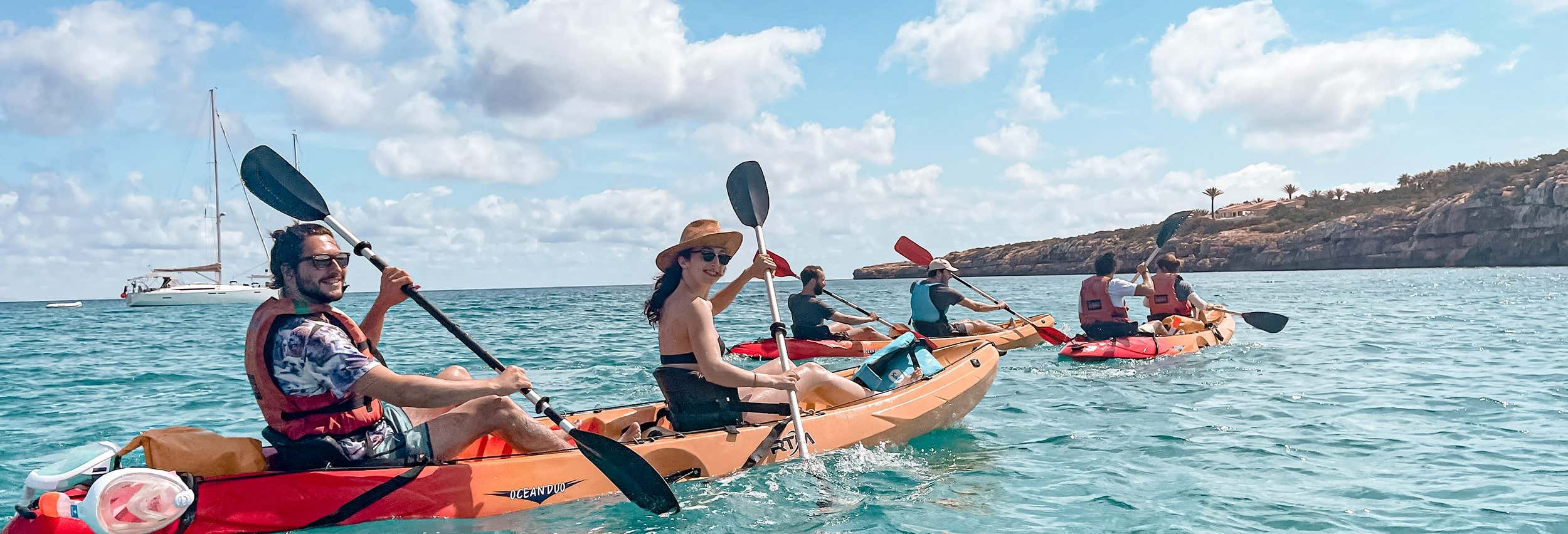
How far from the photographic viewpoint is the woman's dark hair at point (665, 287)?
5.54m

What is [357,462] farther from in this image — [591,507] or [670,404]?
[670,404]

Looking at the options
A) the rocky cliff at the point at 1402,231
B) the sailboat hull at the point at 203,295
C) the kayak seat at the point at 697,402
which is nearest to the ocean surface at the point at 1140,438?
the kayak seat at the point at 697,402

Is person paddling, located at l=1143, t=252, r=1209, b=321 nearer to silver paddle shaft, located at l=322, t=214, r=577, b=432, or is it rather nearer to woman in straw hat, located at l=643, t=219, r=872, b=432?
woman in straw hat, located at l=643, t=219, r=872, b=432

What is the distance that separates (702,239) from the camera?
5.34m

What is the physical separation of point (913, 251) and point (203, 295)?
5433 cm

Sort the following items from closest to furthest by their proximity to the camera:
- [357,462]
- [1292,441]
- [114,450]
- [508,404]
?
1. [114,450]
2. [357,462]
3. [508,404]
4. [1292,441]

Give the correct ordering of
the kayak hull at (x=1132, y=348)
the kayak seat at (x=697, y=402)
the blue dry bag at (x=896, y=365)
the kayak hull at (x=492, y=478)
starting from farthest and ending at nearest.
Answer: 1. the kayak hull at (x=1132, y=348)
2. the blue dry bag at (x=896, y=365)
3. the kayak seat at (x=697, y=402)
4. the kayak hull at (x=492, y=478)

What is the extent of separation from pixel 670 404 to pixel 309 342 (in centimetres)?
249

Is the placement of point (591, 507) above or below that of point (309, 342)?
below

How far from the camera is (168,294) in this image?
53094mm

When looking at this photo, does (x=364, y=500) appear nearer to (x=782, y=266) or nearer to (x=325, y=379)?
(x=325, y=379)

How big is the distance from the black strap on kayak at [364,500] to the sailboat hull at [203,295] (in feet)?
183

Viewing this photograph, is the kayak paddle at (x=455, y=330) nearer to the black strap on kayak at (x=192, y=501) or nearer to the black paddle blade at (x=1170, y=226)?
the black strap on kayak at (x=192, y=501)

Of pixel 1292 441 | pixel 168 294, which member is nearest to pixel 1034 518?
pixel 1292 441
